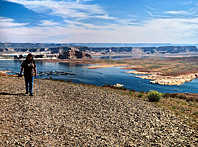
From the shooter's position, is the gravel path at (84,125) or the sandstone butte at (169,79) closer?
the gravel path at (84,125)

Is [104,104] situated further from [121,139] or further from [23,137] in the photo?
[23,137]

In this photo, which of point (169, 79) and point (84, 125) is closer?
point (84, 125)

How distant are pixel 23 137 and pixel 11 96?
245 inches

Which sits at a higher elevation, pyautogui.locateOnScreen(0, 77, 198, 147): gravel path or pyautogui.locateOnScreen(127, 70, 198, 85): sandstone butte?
pyautogui.locateOnScreen(0, 77, 198, 147): gravel path

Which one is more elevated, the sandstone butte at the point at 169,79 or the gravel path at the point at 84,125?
the gravel path at the point at 84,125

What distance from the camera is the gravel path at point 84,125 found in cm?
746

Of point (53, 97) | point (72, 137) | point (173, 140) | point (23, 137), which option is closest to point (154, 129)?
point (173, 140)

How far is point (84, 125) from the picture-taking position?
9.28 m

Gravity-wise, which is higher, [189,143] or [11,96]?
[11,96]

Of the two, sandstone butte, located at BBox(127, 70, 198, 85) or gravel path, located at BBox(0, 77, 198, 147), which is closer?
gravel path, located at BBox(0, 77, 198, 147)

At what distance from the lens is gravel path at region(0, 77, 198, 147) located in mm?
7457

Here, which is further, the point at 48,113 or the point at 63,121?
the point at 48,113

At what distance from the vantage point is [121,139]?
810 cm

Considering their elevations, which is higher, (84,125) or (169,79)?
(84,125)
